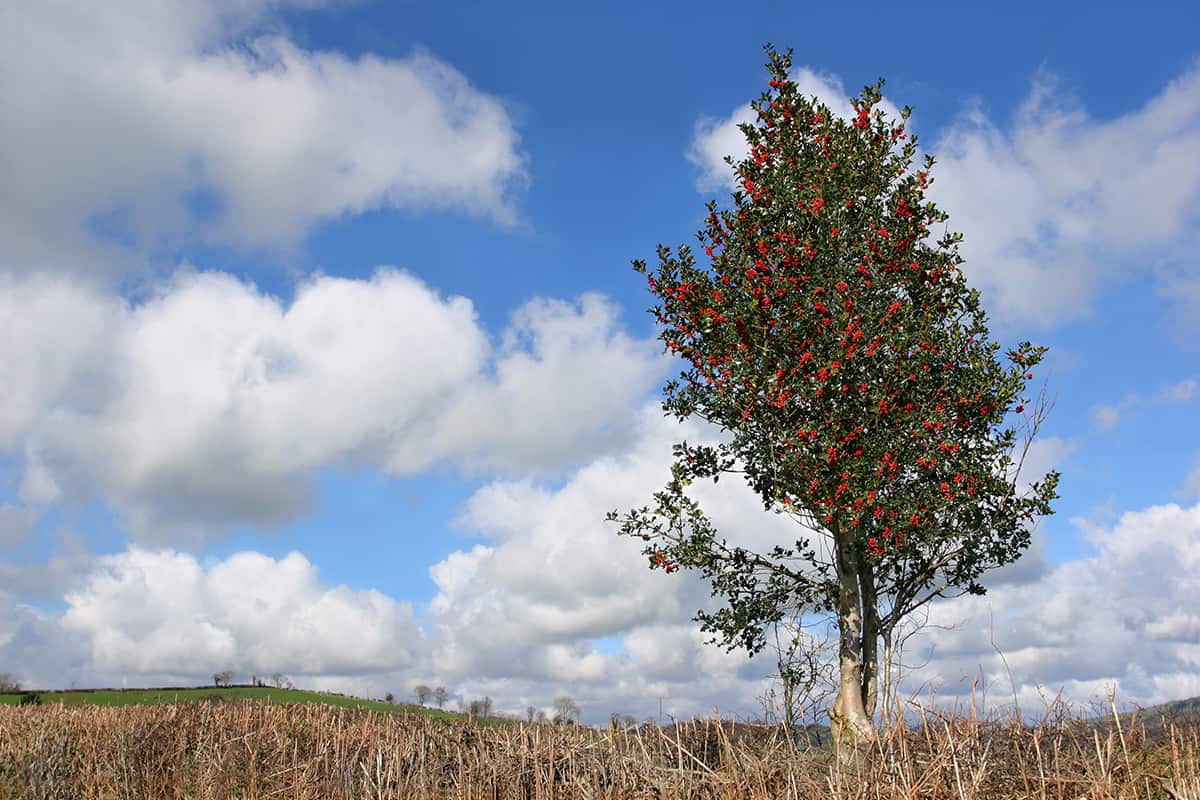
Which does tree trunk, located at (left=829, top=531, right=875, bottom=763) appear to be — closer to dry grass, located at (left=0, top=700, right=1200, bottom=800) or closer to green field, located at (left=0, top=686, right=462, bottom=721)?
dry grass, located at (left=0, top=700, right=1200, bottom=800)

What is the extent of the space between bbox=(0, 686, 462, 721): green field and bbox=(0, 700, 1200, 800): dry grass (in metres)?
25.0

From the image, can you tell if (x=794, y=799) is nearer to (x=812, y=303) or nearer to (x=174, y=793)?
(x=812, y=303)

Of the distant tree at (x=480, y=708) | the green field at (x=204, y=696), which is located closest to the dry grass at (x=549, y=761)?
the distant tree at (x=480, y=708)

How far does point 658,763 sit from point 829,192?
1280 cm

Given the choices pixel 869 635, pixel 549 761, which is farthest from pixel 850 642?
pixel 549 761

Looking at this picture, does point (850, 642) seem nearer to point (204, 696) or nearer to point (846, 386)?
point (846, 386)

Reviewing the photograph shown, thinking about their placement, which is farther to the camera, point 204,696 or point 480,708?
point 204,696

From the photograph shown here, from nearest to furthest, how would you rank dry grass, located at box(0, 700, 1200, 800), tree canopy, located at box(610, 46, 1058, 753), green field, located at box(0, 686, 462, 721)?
1. dry grass, located at box(0, 700, 1200, 800)
2. tree canopy, located at box(610, 46, 1058, 753)
3. green field, located at box(0, 686, 462, 721)

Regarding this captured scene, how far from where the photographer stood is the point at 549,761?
42.1ft

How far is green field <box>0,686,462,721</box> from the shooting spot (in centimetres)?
4853

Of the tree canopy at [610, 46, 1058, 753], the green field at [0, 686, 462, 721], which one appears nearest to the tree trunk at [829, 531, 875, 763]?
the tree canopy at [610, 46, 1058, 753]

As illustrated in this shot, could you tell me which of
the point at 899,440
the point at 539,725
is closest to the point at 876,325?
the point at 899,440

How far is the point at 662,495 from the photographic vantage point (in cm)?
1944

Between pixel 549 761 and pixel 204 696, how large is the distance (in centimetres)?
4084
